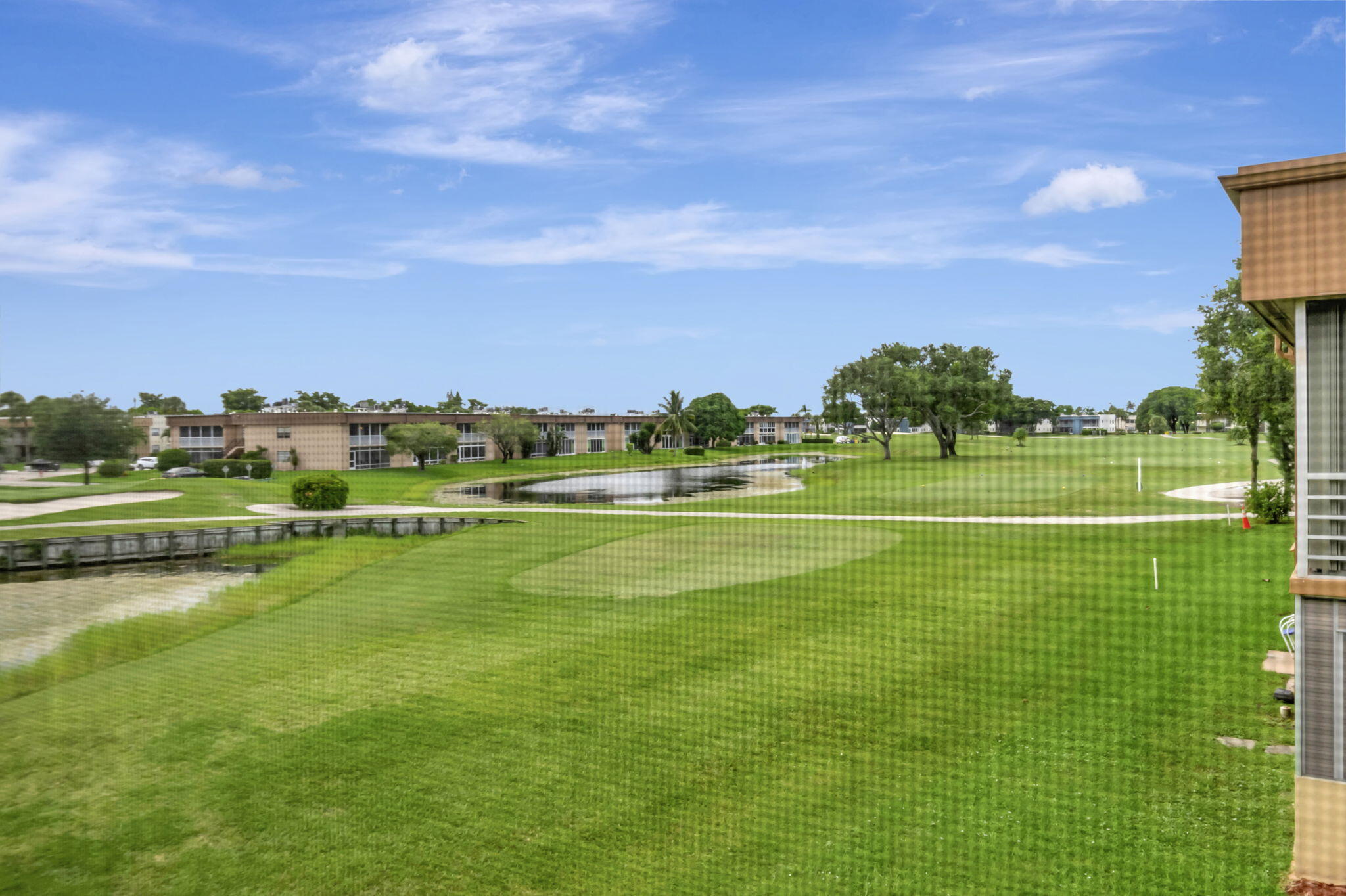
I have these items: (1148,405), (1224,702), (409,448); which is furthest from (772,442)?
(1224,702)

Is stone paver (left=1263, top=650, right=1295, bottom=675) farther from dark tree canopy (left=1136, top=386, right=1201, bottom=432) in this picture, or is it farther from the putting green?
dark tree canopy (left=1136, top=386, right=1201, bottom=432)

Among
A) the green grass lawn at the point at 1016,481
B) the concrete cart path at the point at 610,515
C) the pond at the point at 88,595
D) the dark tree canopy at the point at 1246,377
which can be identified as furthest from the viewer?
the green grass lawn at the point at 1016,481

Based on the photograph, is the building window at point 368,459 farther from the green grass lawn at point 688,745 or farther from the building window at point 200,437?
the green grass lawn at point 688,745

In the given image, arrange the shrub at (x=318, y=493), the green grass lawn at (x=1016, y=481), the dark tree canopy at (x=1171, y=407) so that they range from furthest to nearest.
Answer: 1. the dark tree canopy at (x=1171, y=407)
2. the shrub at (x=318, y=493)
3. the green grass lawn at (x=1016, y=481)

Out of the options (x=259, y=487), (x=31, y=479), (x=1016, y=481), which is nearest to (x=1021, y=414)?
(x=1016, y=481)

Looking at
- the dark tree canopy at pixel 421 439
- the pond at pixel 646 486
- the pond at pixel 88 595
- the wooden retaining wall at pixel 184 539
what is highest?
the dark tree canopy at pixel 421 439

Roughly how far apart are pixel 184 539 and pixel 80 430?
3.93 metres

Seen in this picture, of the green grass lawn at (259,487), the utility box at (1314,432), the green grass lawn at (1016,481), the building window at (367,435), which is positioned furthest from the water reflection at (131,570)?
the building window at (367,435)

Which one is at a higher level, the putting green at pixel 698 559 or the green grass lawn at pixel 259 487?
the green grass lawn at pixel 259 487

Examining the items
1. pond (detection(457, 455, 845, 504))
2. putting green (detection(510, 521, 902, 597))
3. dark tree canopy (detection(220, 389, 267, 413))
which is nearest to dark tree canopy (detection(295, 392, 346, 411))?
dark tree canopy (detection(220, 389, 267, 413))

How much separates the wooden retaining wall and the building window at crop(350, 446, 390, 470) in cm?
2006

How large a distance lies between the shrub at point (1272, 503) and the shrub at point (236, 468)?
35243mm

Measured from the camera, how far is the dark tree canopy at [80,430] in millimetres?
18188

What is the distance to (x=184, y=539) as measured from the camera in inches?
719
